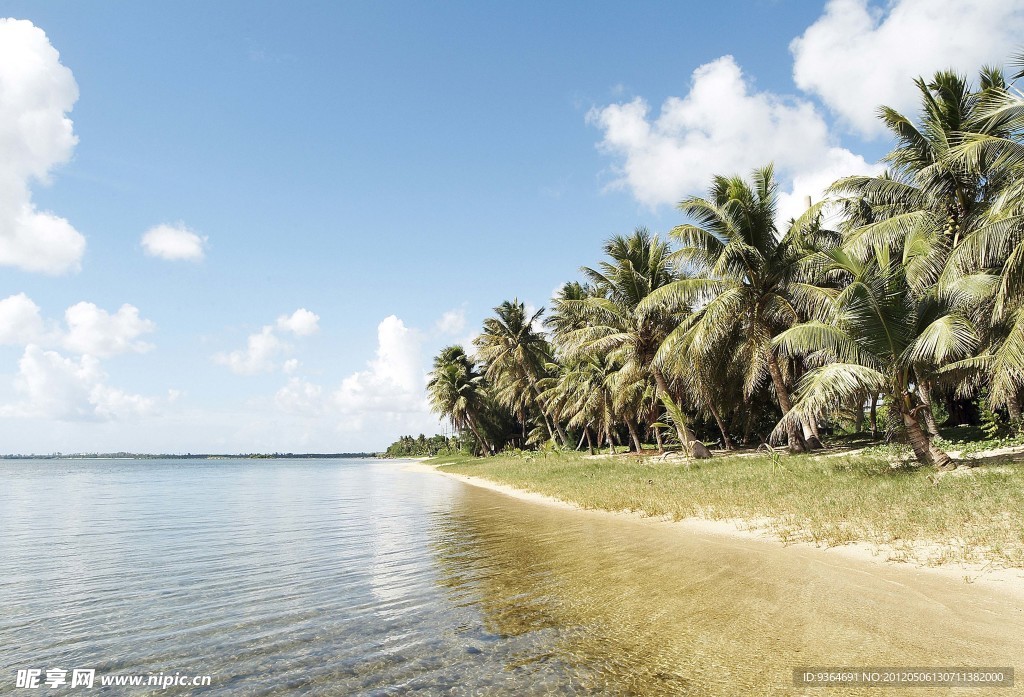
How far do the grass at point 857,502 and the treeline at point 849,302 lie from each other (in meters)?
1.66

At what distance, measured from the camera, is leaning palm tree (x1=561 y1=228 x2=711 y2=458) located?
2500cm

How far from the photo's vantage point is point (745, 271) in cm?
1962

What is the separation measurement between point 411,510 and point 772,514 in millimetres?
11413

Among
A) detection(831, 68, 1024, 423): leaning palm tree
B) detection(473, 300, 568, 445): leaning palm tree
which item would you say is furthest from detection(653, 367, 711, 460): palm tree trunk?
detection(473, 300, 568, 445): leaning palm tree

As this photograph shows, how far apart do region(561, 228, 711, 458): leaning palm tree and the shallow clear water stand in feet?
47.8

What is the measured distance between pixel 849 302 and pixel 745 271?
7.07 metres

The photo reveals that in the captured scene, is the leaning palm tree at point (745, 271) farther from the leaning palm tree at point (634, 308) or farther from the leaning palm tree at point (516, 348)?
the leaning palm tree at point (516, 348)

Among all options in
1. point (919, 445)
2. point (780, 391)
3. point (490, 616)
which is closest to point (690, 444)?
point (780, 391)

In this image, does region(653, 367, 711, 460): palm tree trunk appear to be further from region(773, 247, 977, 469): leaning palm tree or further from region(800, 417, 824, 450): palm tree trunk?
region(773, 247, 977, 469): leaning palm tree

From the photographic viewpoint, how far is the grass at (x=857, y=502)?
721cm

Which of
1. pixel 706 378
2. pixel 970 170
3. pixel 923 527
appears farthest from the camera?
pixel 706 378

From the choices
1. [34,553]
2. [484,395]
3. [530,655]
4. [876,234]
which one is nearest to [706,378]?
[876,234]

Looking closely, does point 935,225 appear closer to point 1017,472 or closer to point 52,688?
point 1017,472

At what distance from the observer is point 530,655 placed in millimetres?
4934
